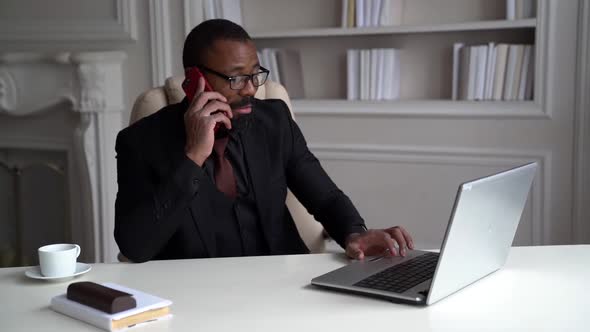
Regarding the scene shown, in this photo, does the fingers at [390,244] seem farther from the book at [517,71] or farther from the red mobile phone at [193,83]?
the book at [517,71]

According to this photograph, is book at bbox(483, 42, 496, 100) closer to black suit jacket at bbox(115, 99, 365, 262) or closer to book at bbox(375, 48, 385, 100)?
book at bbox(375, 48, 385, 100)

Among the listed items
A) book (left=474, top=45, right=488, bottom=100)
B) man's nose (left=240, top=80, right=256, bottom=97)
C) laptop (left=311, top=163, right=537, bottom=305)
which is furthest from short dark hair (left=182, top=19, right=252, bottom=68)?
book (left=474, top=45, right=488, bottom=100)

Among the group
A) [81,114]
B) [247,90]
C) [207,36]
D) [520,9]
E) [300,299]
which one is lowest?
[300,299]

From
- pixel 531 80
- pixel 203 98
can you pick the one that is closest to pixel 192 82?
pixel 203 98

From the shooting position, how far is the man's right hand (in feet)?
5.62

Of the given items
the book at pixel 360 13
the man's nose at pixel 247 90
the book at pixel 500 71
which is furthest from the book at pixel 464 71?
the man's nose at pixel 247 90

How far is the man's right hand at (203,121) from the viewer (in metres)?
1.71

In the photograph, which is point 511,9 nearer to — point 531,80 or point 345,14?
point 531,80

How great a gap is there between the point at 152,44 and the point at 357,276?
2.26 metres

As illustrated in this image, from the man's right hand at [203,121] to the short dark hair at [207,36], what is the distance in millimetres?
137

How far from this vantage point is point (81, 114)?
136 inches

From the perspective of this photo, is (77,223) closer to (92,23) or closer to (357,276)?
(92,23)

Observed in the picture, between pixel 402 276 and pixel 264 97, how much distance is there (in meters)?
0.98

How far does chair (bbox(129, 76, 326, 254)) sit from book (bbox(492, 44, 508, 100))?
3.80 feet
